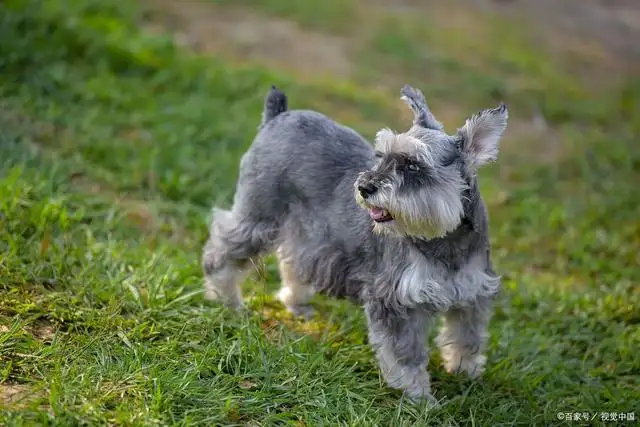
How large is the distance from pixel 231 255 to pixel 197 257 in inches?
29.2

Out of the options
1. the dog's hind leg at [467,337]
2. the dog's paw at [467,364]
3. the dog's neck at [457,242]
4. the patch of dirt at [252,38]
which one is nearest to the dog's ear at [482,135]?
the dog's neck at [457,242]

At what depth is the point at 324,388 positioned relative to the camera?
161 inches

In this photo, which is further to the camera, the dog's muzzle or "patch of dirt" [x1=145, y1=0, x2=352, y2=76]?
"patch of dirt" [x1=145, y1=0, x2=352, y2=76]

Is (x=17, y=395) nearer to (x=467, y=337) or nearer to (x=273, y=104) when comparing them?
(x=273, y=104)

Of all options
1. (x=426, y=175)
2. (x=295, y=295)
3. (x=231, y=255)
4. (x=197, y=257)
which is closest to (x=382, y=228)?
(x=426, y=175)

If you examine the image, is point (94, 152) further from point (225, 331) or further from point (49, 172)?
point (225, 331)

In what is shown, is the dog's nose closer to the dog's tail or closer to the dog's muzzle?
the dog's muzzle

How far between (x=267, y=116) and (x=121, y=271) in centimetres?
139

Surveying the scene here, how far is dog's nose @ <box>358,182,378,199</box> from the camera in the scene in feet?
12.7

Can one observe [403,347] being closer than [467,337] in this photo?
Yes

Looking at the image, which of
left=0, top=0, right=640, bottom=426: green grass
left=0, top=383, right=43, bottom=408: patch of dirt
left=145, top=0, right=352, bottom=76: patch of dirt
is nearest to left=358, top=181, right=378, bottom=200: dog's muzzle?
left=0, top=0, right=640, bottom=426: green grass

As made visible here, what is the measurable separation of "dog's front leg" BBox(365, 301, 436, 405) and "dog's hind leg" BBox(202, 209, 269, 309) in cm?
97

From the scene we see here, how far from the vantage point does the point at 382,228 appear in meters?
3.99

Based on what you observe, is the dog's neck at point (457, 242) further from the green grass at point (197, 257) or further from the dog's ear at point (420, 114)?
the green grass at point (197, 257)
